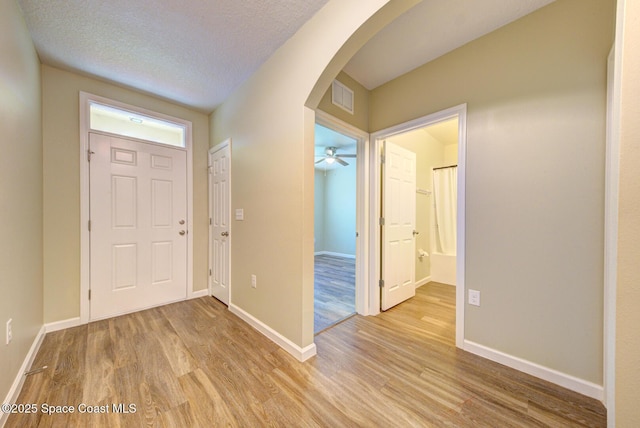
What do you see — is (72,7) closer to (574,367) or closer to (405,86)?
(405,86)

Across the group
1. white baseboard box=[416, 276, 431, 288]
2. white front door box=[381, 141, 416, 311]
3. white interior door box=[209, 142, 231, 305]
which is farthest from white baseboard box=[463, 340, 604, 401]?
white interior door box=[209, 142, 231, 305]

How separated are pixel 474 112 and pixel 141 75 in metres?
3.08

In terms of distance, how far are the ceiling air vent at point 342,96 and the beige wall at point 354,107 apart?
39 millimetres

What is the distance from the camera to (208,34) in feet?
5.78

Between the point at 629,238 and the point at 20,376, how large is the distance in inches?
121

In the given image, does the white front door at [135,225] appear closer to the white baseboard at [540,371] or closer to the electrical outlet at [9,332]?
the electrical outlet at [9,332]

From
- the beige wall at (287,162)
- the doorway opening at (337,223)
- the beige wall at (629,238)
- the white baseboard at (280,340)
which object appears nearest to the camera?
the beige wall at (629,238)

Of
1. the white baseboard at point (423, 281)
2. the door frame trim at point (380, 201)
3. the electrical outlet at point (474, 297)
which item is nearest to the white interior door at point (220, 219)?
the door frame trim at point (380, 201)

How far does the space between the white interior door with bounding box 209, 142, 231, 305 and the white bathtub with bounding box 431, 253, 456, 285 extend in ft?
10.4

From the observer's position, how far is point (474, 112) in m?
1.81

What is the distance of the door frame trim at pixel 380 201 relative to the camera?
1860 mm

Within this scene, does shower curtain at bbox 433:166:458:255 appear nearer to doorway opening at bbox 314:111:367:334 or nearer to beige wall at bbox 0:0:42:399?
doorway opening at bbox 314:111:367:334

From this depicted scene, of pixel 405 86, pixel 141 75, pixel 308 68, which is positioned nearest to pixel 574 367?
pixel 405 86

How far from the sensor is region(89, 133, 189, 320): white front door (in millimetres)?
2348
